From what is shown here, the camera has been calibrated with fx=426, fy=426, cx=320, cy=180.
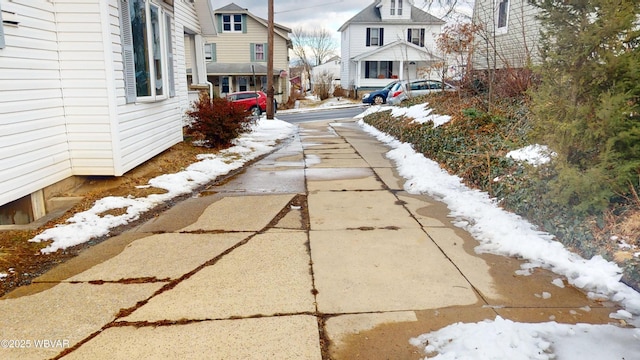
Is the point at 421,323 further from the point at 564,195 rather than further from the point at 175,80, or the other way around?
the point at 175,80

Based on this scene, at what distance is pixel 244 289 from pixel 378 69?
3469 cm

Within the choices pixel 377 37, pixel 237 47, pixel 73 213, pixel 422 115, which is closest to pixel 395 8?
pixel 377 37

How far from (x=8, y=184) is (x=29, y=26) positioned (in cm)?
198

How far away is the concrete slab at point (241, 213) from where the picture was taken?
16.6 feet

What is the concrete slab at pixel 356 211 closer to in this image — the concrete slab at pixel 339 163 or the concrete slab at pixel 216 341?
the concrete slab at pixel 216 341

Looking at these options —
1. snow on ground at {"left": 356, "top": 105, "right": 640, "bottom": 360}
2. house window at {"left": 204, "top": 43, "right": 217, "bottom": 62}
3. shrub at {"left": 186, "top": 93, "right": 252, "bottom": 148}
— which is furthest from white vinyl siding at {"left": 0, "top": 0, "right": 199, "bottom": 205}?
house window at {"left": 204, "top": 43, "right": 217, "bottom": 62}

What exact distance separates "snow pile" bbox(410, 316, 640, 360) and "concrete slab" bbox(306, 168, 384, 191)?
4.13 m

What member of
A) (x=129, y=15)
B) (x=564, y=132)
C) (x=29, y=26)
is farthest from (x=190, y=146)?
(x=564, y=132)

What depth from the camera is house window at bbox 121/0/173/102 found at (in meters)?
6.64

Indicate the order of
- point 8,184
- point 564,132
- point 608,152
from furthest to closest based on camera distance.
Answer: point 8,184
point 564,132
point 608,152

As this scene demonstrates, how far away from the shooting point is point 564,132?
413cm

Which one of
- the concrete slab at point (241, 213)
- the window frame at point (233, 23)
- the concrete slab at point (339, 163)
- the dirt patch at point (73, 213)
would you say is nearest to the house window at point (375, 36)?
the window frame at point (233, 23)

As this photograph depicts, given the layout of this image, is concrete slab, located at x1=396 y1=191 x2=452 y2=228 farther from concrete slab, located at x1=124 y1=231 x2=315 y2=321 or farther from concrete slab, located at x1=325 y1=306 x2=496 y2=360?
concrete slab, located at x1=325 y1=306 x2=496 y2=360

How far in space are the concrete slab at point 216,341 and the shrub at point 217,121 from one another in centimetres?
780
